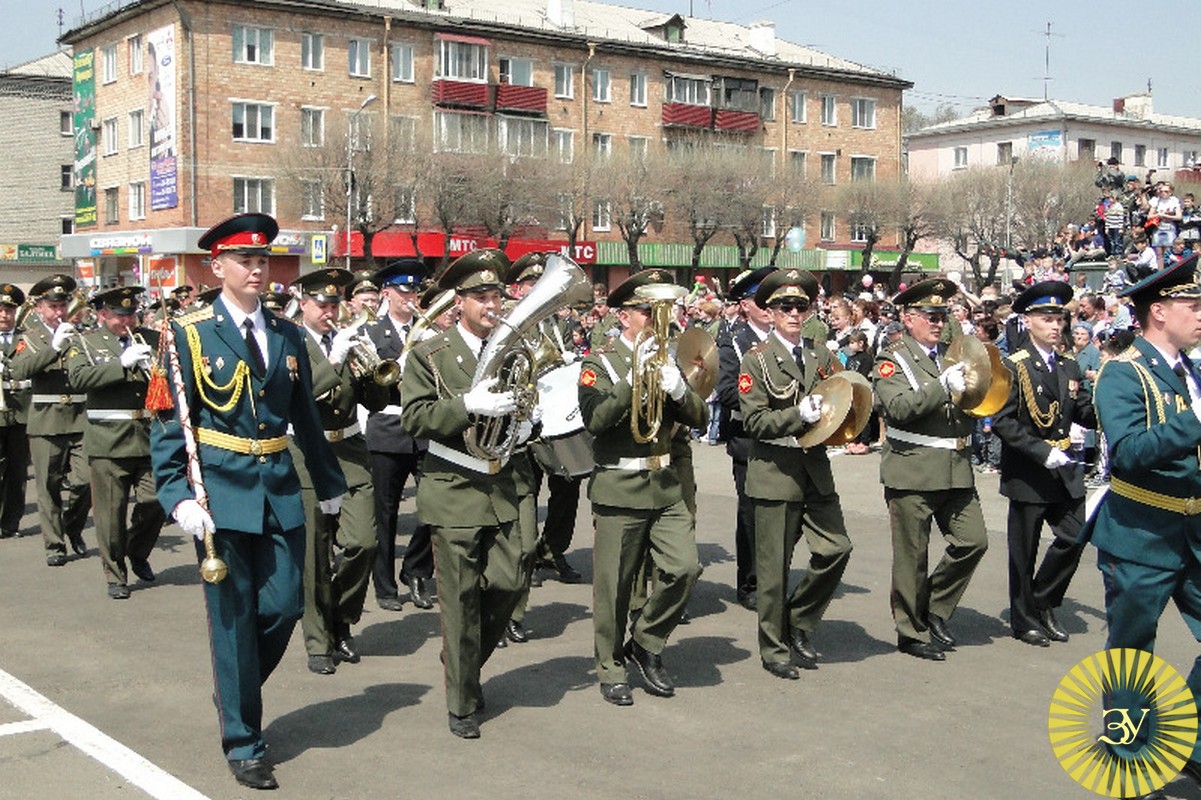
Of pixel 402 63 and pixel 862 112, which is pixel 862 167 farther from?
pixel 402 63

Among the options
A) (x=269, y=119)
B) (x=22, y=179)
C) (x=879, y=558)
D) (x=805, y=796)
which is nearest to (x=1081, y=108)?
(x=269, y=119)

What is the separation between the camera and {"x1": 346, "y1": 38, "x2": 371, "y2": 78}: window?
51156 mm

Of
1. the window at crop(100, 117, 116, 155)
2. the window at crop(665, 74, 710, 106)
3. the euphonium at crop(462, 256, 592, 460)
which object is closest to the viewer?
the euphonium at crop(462, 256, 592, 460)

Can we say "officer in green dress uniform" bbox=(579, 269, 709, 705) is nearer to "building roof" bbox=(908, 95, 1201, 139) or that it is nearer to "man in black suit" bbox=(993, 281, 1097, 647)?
"man in black suit" bbox=(993, 281, 1097, 647)

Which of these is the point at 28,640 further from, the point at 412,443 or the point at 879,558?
the point at 879,558

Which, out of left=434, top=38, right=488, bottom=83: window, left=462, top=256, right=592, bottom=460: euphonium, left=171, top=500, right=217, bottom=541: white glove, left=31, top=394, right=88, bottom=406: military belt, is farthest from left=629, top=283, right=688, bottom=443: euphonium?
left=434, top=38, right=488, bottom=83: window

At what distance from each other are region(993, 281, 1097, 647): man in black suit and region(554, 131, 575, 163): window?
4467 centimetres

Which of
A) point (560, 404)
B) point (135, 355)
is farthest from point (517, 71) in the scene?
point (560, 404)

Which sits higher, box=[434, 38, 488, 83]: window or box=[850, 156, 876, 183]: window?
box=[434, 38, 488, 83]: window

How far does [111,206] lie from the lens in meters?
53.7

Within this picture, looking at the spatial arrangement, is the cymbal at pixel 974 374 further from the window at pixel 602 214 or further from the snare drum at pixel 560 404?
the window at pixel 602 214

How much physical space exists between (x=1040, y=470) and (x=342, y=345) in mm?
4591

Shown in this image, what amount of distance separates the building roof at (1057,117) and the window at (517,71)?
122ft

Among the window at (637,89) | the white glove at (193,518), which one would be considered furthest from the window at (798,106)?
the white glove at (193,518)
